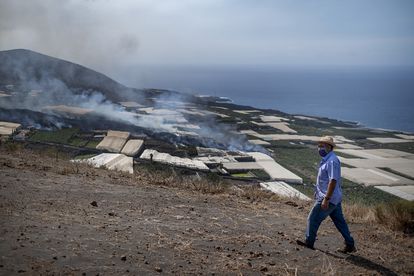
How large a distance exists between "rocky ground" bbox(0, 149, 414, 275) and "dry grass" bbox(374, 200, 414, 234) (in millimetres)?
306

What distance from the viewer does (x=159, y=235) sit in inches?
244

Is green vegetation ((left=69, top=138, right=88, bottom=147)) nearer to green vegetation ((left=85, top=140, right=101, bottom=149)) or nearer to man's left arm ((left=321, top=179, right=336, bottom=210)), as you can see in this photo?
green vegetation ((left=85, top=140, right=101, bottom=149))

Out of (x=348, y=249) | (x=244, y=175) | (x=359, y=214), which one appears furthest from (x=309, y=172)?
(x=348, y=249)

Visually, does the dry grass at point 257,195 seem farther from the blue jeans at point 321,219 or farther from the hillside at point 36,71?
the hillside at point 36,71

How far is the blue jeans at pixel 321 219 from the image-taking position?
19.8ft

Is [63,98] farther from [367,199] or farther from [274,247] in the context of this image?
[274,247]

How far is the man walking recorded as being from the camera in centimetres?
584

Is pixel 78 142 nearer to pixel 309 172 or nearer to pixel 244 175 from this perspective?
pixel 244 175

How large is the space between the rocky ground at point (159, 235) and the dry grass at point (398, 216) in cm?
31

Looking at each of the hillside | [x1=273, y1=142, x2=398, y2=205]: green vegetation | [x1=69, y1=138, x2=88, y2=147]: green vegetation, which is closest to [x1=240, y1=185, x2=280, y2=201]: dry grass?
[x1=273, y1=142, x2=398, y2=205]: green vegetation

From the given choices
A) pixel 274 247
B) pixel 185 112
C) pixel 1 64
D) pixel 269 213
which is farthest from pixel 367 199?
pixel 1 64

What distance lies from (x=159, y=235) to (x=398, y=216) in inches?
202

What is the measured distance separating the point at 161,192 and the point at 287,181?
970 inches

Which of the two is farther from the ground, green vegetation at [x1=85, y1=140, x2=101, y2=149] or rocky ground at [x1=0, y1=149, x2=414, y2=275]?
rocky ground at [x1=0, y1=149, x2=414, y2=275]
